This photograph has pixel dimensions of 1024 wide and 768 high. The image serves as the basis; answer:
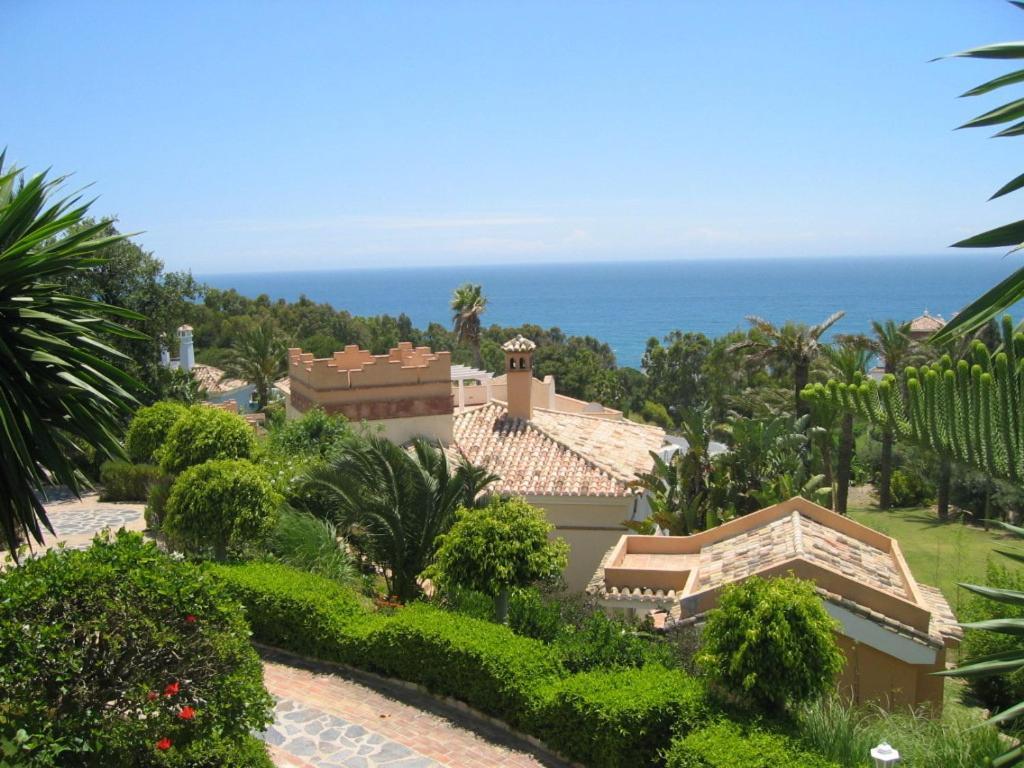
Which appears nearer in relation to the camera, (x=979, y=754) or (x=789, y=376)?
(x=979, y=754)

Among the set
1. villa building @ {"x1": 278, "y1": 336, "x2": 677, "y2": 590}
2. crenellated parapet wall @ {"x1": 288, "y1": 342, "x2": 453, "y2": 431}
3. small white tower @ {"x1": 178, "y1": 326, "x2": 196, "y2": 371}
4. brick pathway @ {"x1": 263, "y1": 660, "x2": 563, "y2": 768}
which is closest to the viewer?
brick pathway @ {"x1": 263, "y1": 660, "x2": 563, "y2": 768}

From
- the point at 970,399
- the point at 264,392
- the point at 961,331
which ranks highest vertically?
the point at 961,331

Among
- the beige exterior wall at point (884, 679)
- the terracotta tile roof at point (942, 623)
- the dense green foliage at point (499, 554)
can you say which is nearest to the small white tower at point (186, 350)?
the dense green foliage at point (499, 554)

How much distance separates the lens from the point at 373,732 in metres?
8.80

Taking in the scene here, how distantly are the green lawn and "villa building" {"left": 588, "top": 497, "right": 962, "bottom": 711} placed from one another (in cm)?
459

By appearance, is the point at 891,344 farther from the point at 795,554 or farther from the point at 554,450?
the point at 795,554

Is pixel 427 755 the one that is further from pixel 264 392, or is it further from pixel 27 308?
pixel 264 392

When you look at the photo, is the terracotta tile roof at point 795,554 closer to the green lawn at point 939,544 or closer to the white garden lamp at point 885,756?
the white garden lamp at point 885,756

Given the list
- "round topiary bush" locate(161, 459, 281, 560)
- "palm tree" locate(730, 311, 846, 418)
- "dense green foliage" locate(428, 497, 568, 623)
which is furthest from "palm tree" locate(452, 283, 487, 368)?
"dense green foliage" locate(428, 497, 568, 623)

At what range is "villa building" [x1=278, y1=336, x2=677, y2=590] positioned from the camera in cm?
1880

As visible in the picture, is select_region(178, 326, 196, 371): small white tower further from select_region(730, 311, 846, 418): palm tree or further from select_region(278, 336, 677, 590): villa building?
select_region(730, 311, 846, 418): palm tree

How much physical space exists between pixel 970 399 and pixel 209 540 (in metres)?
9.56

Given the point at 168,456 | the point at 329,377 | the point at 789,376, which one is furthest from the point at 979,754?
the point at 789,376

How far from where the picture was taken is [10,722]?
578 centimetres
